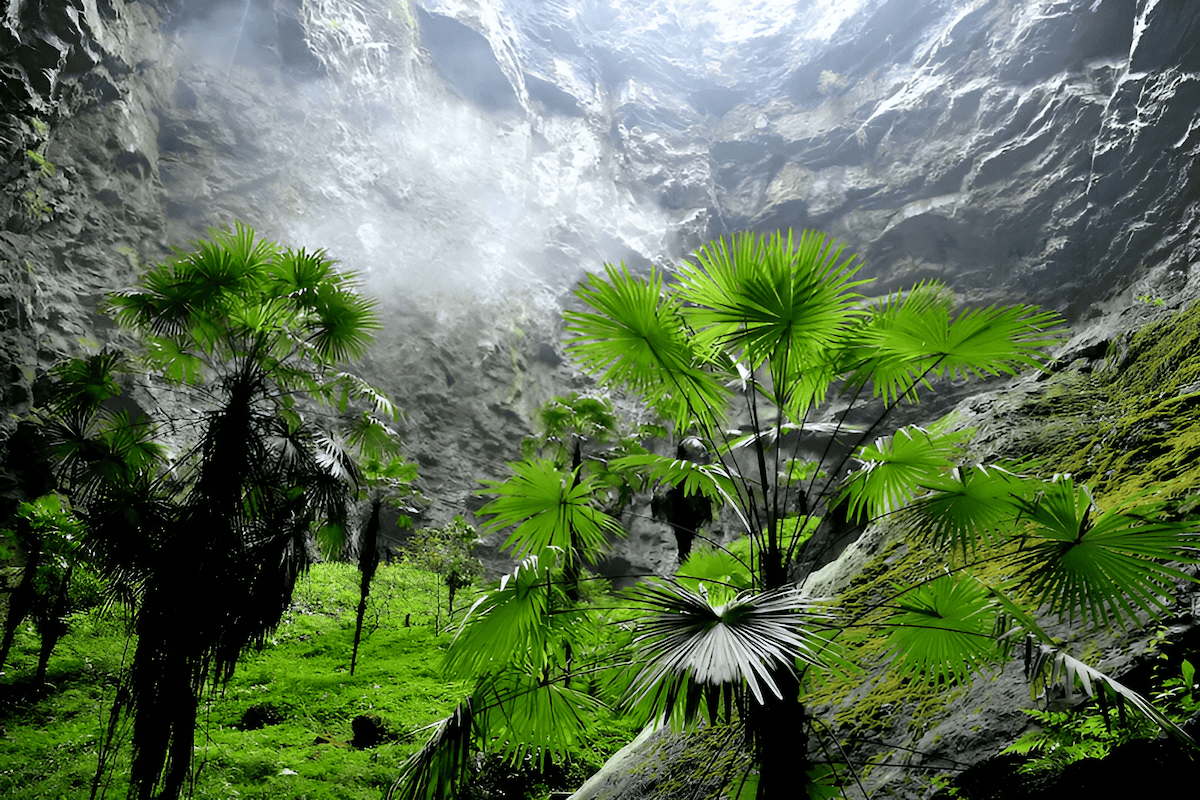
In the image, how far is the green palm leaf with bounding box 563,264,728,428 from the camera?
2.31m

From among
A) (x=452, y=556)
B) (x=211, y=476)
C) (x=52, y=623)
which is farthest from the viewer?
(x=452, y=556)

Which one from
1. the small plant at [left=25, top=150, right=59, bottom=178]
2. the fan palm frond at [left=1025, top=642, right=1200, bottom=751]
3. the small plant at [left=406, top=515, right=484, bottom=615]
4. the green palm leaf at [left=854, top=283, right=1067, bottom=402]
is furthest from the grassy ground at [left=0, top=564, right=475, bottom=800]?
the small plant at [left=25, top=150, right=59, bottom=178]

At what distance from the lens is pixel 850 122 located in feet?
88.6

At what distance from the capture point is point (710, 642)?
159 cm

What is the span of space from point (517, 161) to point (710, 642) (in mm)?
27353

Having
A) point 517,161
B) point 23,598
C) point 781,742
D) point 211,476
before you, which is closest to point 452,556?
point 23,598

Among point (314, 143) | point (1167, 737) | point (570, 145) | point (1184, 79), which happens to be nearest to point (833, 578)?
point (1167, 737)

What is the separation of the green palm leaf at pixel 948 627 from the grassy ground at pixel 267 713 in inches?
163

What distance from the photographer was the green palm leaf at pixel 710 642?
1448mm

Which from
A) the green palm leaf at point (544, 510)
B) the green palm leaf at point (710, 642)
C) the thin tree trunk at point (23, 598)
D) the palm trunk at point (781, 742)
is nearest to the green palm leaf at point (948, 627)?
the palm trunk at point (781, 742)

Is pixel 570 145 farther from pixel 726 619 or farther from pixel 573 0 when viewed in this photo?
pixel 726 619

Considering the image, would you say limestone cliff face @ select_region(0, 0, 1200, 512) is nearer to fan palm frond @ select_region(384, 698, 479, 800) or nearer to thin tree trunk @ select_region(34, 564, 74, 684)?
thin tree trunk @ select_region(34, 564, 74, 684)

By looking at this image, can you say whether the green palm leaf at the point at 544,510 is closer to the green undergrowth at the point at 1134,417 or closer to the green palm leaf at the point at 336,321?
the green undergrowth at the point at 1134,417

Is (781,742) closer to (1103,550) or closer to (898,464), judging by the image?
(1103,550)
